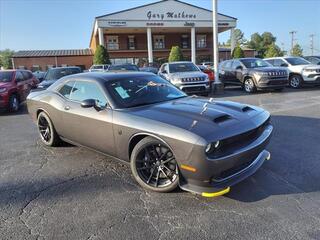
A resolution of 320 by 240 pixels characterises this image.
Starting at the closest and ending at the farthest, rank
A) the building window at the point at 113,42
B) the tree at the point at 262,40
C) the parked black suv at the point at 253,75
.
Result: the parked black suv at the point at 253,75, the building window at the point at 113,42, the tree at the point at 262,40

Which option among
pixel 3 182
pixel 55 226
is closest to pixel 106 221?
pixel 55 226

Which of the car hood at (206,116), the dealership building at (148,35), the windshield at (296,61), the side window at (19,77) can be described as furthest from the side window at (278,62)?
the dealership building at (148,35)

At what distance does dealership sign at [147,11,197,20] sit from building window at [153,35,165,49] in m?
6.67

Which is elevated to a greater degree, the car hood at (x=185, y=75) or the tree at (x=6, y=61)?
the tree at (x=6, y=61)

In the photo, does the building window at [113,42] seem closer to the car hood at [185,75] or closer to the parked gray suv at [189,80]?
the parked gray suv at [189,80]

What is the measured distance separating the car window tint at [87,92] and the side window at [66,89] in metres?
0.12

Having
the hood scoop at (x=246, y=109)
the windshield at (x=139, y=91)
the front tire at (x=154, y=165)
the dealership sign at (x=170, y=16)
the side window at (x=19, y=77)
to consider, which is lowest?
the front tire at (x=154, y=165)

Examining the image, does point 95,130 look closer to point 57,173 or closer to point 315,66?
point 57,173

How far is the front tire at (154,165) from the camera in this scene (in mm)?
3510

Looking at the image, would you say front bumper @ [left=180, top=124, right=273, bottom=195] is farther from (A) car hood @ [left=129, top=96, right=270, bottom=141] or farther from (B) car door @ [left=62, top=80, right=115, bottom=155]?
(B) car door @ [left=62, top=80, right=115, bottom=155]

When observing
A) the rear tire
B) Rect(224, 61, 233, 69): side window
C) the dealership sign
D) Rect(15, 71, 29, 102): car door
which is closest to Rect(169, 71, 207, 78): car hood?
Rect(224, 61, 233, 69): side window

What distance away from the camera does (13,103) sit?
10.4 metres

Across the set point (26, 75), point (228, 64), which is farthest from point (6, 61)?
point (228, 64)

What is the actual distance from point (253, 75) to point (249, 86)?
574 mm
